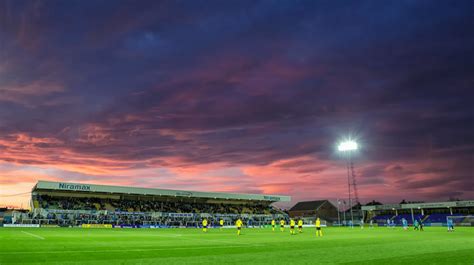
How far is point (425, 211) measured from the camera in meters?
96.8

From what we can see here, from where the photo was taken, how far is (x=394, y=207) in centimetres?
9462

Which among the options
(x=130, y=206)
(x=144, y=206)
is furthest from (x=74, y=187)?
(x=144, y=206)

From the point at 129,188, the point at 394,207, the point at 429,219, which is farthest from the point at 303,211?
the point at 129,188

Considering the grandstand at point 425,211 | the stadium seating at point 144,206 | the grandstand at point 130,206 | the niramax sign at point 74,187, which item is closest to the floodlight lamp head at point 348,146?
the grandstand at point 130,206

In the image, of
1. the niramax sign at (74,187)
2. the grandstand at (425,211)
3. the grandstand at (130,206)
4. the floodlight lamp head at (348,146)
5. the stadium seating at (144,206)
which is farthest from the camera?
the grandstand at (425,211)

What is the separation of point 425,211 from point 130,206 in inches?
2944

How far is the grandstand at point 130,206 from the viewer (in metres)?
64.1

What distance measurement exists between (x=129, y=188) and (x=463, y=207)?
78740mm

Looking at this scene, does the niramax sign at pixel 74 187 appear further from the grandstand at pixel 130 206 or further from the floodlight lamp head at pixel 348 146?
the floodlight lamp head at pixel 348 146

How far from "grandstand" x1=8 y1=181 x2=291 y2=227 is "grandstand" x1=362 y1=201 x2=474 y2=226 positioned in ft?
96.8

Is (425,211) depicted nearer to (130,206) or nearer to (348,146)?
(348,146)

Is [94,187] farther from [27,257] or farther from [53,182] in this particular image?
[27,257]

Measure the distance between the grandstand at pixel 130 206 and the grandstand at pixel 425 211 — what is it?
29.5 meters

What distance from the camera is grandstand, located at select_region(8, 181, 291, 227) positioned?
64.1 meters
